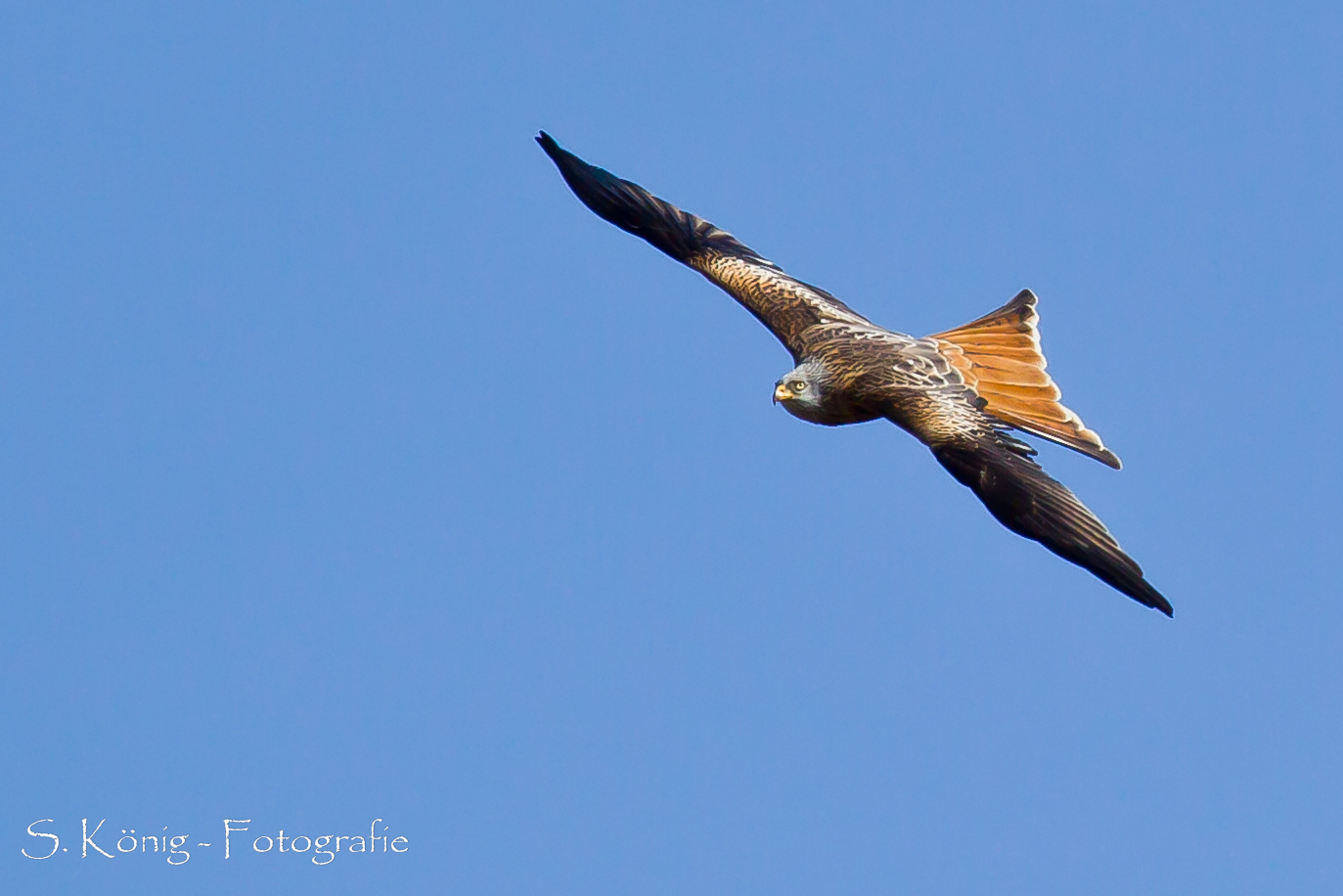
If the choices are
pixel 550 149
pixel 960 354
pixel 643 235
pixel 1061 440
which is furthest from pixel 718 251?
pixel 1061 440

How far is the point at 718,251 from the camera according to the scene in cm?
2028

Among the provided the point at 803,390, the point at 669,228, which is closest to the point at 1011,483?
the point at 803,390

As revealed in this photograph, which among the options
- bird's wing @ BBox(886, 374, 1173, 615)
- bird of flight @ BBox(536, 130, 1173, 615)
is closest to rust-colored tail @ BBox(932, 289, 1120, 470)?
bird of flight @ BBox(536, 130, 1173, 615)

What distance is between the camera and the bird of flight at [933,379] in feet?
50.1

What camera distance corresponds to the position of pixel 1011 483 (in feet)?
50.9

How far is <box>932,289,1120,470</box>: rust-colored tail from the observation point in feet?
56.2

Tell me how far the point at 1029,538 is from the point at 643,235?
672cm

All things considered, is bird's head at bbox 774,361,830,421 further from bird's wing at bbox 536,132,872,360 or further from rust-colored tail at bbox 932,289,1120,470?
bird's wing at bbox 536,132,872,360

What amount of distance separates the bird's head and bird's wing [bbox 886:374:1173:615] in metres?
0.72

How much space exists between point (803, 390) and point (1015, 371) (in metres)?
2.04

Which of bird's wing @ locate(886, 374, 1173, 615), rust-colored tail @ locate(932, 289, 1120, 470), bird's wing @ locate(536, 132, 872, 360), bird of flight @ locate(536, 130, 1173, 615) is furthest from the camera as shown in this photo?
bird's wing @ locate(536, 132, 872, 360)

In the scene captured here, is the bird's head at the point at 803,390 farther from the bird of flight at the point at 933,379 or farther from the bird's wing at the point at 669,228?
the bird's wing at the point at 669,228

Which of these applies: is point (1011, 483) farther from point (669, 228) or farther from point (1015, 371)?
point (669, 228)

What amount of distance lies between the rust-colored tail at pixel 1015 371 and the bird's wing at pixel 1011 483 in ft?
1.95
